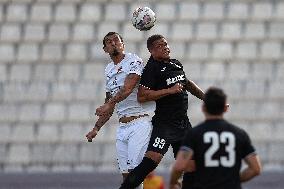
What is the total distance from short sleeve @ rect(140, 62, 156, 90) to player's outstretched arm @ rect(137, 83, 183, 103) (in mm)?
38

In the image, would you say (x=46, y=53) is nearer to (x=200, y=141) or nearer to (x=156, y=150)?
(x=156, y=150)

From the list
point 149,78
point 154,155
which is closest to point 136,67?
point 149,78

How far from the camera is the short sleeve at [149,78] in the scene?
932 cm

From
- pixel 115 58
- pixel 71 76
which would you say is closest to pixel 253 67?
pixel 71 76

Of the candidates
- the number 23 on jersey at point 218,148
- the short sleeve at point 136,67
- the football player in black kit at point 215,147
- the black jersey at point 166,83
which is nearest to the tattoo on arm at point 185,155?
the football player in black kit at point 215,147

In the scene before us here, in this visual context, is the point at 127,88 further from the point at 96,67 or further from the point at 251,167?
the point at 96,67

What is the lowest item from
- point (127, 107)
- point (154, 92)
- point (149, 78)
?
point (127, 107)

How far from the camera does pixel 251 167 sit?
22.9 ft

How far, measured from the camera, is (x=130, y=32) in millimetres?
15414

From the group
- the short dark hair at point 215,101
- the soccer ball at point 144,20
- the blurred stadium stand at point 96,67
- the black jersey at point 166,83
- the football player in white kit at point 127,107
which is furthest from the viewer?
the blurred stadium stand at point 96,67

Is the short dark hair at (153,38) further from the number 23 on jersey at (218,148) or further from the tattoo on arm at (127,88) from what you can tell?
the number 23 on jersey at (218,148)

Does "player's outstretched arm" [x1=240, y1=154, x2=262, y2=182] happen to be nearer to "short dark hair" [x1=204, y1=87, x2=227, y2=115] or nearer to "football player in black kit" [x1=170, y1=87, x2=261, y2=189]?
"football player in black kit" [x1=170, y1=87, x2=261, y2=189]

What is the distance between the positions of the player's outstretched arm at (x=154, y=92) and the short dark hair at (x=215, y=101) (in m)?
2.41

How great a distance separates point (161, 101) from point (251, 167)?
2.57 m
